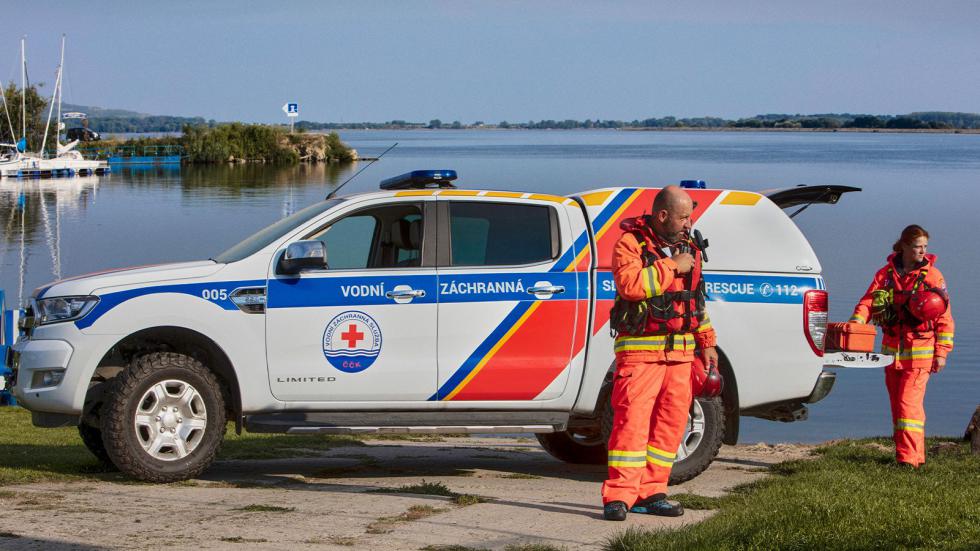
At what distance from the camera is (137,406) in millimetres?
8281

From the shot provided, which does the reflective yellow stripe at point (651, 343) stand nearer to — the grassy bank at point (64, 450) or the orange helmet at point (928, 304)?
the orange helmet at point (928, 304)

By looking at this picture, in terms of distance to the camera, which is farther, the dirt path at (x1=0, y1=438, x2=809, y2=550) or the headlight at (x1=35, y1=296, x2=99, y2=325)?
the headlight at (x1=35, y1=296, x2=99, y2=325)

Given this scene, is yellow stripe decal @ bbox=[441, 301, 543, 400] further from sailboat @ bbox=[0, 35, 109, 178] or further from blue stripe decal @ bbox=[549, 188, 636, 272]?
sailboat @ bbox=[0, 35, 109, 178]

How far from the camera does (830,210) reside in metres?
49.3

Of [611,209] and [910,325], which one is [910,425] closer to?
[910,325]

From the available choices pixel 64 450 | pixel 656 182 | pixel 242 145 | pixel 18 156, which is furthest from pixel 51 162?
pixel 64 450

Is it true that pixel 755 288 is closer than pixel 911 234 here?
Yes

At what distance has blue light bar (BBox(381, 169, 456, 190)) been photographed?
357 inches

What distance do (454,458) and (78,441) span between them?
362cm

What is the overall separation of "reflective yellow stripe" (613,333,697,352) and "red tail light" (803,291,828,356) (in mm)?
1846

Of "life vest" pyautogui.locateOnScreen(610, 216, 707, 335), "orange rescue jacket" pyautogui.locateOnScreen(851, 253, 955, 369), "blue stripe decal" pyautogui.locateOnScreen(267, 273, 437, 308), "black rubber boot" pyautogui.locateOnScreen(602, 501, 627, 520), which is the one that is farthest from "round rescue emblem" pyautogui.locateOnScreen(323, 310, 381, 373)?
"orange rescue jacket" pyautogui.locateOnScreen(851, 253, 955, 369)

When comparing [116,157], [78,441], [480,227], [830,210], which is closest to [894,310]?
[480,227]

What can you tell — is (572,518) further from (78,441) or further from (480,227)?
(78,441)

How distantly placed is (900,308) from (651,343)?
9.79ft
